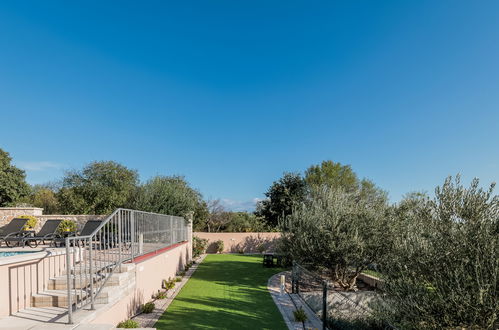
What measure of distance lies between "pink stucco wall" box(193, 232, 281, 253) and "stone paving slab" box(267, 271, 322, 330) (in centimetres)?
1172

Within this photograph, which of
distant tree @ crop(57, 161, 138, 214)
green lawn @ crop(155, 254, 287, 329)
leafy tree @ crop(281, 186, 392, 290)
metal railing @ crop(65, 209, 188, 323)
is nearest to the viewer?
metal railing @ crop(65, 209, 188, 323)

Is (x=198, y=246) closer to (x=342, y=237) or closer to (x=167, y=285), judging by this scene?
(x=167, y=285)

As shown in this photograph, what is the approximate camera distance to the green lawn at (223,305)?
249 inches

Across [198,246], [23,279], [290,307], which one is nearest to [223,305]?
[290,307]

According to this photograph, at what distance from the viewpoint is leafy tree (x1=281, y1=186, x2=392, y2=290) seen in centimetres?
948

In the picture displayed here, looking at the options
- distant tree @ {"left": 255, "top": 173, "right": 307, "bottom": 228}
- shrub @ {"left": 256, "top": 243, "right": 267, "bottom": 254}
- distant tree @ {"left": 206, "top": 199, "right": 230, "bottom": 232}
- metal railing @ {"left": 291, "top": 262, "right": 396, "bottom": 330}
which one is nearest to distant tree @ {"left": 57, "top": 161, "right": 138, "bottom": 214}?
distant tree @ {"left": 255, "top": 173, "right": 307, "bottom": 228}

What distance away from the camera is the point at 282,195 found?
21.2 meters

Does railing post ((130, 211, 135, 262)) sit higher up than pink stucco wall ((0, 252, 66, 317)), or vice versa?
railing post ((130, 211, 135, 262))

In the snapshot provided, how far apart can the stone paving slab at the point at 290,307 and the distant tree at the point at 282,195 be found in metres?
9.67

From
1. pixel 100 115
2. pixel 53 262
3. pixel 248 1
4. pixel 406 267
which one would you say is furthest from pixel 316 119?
pixel 53 262

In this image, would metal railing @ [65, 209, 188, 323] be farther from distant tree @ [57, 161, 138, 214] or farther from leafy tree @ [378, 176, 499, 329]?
distant tree @ [57, 161, 138, 214]

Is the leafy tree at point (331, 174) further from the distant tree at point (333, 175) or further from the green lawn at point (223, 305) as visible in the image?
the green lawn at point (223, 305)

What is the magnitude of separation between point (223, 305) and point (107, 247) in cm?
345

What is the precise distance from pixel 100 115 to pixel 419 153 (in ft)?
67.7
